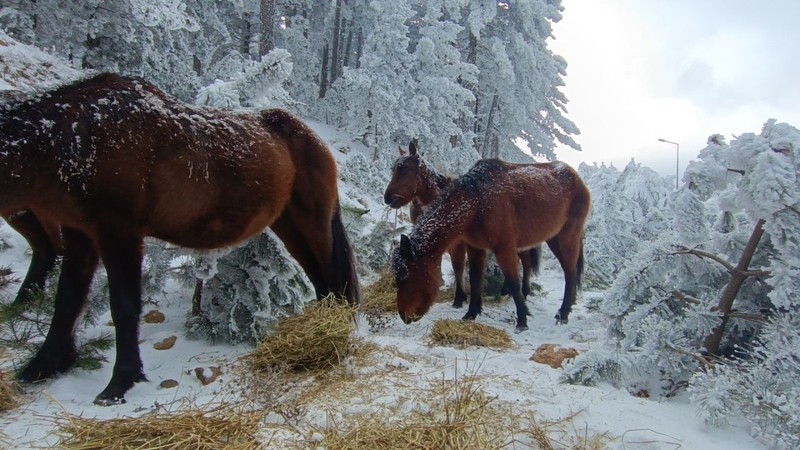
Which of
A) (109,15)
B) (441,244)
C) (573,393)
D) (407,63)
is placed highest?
(407,63)

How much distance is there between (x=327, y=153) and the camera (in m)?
4.25

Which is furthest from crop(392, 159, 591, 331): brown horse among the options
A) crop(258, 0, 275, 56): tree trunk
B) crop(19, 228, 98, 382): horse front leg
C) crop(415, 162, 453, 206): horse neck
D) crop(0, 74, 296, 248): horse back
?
crop(258, 0, 275, 56): tree trunk

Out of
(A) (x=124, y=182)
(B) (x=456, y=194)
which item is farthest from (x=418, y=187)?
(A) (x=124, y=182)

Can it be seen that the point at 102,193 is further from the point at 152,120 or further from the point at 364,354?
the point at 364,354

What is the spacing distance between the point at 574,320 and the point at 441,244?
95.3 inches

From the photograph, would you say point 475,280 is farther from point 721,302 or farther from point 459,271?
point 721,302

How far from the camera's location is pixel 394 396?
9.37ft

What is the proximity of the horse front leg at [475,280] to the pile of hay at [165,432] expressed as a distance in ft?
13.2

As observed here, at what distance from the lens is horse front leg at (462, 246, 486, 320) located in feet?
19.8

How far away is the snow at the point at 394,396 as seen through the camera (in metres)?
2.46

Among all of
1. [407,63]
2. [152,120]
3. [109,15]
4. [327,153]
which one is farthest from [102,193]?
[407,63]

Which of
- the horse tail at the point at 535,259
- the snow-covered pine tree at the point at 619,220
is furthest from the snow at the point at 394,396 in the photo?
the snow-covered pine tree at the point at 619,220

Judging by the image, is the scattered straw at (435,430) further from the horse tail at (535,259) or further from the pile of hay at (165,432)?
the horse tail at (535,259)

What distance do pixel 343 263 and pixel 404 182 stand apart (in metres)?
2.76
